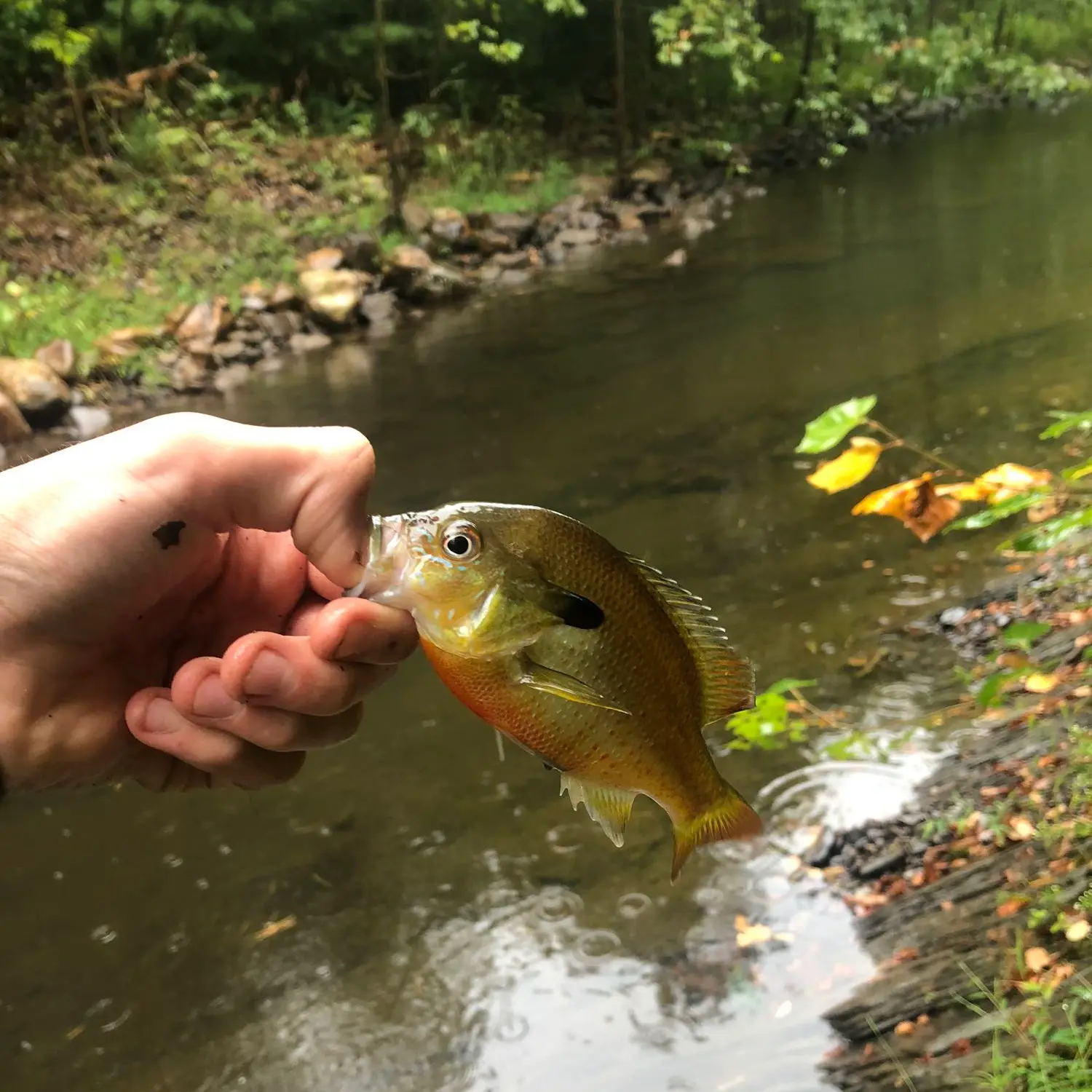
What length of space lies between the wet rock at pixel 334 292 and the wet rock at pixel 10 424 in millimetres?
4201

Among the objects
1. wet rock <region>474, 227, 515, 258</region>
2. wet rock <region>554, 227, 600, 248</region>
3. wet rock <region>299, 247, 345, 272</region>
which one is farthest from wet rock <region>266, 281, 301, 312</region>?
wet rock <region>554, 227, 600, 248</region>

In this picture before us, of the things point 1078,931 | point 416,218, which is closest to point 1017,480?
point 1078,931

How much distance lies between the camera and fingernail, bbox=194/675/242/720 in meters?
2.01

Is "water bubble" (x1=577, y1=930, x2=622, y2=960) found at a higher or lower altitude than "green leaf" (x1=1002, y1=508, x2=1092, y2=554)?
lower

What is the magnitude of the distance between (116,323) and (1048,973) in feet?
41.4

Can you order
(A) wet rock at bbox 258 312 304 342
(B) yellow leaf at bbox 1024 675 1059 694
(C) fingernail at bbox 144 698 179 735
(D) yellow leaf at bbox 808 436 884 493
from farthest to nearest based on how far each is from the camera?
(A) wet rock at bbox 258 312 304 342 → (B) yellow leaf at bbox 1024 675 1059 694 → (D) yellow leaf at bbox 808 436 884 493 → (C) fingernail at bbox 144 698 179 735

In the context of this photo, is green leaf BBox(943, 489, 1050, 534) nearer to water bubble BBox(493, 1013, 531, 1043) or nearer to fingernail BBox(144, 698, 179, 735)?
fingernail BBox(144, 698, 179, 735)

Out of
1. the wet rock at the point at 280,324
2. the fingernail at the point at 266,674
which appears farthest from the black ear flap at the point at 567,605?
the wet rock at the point at 280,324

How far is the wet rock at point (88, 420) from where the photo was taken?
10148 mm

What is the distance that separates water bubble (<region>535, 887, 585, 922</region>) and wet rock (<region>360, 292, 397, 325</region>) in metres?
10.3

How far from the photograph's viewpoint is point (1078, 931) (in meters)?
2.59

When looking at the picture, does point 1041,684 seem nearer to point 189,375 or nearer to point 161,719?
point 161,719

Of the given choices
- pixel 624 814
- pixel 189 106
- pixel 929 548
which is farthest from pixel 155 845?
pixel 189 106

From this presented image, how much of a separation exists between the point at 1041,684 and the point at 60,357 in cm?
1061
